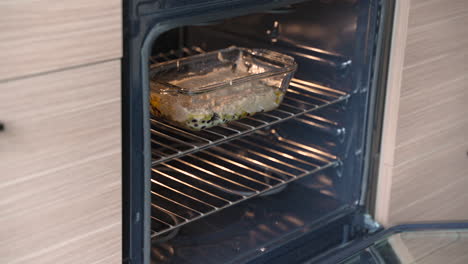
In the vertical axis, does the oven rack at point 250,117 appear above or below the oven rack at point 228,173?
above

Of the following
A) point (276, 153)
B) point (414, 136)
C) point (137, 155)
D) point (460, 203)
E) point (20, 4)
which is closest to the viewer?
point (20, 4)

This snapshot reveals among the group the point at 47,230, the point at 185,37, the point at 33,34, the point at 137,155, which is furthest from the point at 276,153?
the point at 33,34

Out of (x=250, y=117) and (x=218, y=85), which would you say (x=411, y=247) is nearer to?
(x=250, y=117)

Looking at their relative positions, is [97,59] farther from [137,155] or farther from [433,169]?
[433,169]

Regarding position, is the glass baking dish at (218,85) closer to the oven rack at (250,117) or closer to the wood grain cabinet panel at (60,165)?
the oven rack at (250,117)

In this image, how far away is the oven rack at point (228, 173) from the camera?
1746mm

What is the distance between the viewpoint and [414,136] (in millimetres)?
1824

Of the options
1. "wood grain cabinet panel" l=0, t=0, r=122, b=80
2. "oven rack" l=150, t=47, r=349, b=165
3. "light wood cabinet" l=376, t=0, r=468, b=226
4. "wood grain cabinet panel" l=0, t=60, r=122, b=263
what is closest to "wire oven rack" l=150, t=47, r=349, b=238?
"oven rack" l=150, t=47, r=349, b=165

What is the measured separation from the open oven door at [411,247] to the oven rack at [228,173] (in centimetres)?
22

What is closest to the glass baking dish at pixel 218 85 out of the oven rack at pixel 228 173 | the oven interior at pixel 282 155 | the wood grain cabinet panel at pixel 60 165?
the oven interior at pixel 282 155

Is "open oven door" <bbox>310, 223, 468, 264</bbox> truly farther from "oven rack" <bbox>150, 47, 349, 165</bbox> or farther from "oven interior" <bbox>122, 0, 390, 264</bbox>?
"oven rack" <bbox>150, 47, 349, 165</bbox>

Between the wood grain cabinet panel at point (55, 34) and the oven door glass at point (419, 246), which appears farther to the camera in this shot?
the oven door glass at point (419, 246)

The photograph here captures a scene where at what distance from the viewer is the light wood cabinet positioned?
5.56 ft

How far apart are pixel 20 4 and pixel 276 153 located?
105cm
